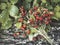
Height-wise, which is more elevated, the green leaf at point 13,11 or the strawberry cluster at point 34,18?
the green leaf at point 13,11

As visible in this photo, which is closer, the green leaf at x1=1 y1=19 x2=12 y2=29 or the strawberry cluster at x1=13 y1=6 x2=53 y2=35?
the strawberry cluster at x1=13 y1=6 x2=53 y2=35

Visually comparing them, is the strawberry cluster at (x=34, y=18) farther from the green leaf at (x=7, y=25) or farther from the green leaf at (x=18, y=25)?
the green leaf at (x=7, y=25)

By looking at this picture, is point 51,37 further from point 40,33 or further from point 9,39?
point 9,39

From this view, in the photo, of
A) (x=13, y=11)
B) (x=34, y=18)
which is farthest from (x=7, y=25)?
(x=34, y=18)

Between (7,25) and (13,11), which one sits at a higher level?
(13,11)

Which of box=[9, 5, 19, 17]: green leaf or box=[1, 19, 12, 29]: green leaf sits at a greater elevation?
box=[9, 5, 19, 17]: green leaf

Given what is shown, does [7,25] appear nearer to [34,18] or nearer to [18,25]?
[18,25]

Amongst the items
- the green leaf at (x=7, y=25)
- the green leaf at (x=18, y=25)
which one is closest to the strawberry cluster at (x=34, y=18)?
the green leaf at (x=18, y=25)

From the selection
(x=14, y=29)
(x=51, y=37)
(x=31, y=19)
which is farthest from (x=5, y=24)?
(x=51, y=37)

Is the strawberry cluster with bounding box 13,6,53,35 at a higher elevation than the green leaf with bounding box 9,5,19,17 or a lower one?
lower

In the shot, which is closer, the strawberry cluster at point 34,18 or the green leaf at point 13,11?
the strawberry cluster at point 34,18

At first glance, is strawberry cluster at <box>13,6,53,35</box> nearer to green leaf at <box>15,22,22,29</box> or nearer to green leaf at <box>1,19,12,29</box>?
green leaf at <box>15,22,22,29</box>

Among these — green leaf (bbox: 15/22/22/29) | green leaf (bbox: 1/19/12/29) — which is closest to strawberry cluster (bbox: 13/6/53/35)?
green leaf (bbox: 15/22/22/29)
